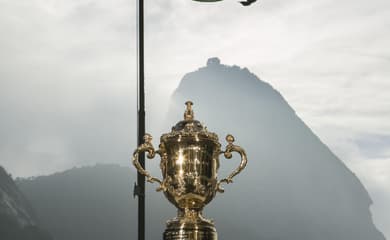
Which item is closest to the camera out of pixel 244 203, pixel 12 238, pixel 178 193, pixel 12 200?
pixel 178 193

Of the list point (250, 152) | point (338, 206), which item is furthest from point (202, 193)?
point (338, 206)

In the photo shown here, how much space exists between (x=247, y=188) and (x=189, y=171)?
1703 inches

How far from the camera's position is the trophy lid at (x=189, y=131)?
207 cm

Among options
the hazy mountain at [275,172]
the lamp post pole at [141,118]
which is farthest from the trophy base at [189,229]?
the hazy mountain at [275,172]

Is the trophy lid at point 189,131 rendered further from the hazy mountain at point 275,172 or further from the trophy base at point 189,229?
the hazy mountain at point 275,172

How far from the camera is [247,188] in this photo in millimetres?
44906

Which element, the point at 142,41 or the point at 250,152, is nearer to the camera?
the point at 142,41

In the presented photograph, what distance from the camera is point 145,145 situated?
6.76ft

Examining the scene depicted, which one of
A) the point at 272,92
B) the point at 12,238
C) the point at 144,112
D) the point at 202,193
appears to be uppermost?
the point at 272,92

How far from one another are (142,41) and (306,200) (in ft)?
165

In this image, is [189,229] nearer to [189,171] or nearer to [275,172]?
[189,171]

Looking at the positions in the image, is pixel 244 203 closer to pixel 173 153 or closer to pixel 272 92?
pixel 272 92

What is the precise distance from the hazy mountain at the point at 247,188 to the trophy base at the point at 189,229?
2551 centimetres

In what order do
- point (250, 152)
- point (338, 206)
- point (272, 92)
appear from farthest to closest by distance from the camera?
point (272, 92)
point (338, 206)
point (250, 152)
